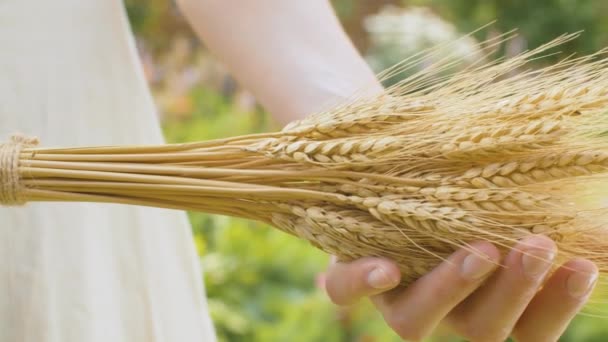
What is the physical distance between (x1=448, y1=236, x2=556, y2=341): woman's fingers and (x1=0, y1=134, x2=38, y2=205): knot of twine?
34 cm

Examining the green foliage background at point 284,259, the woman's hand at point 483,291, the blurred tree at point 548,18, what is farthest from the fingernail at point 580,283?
the blurred tree at point 548,18

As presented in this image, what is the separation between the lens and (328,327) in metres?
1.83

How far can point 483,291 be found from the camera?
593mm

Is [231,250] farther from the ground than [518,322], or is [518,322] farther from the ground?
[231,250]

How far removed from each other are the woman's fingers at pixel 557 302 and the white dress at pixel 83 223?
0.33m

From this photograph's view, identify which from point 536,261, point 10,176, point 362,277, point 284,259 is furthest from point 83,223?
point 284,259

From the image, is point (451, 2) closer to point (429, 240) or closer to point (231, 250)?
point (231, 250)

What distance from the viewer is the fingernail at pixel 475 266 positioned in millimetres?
531

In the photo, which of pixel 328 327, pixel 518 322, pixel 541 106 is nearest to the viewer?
pixel 541 106

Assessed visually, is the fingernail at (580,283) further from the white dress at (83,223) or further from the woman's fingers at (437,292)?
the white dress at (83,223)

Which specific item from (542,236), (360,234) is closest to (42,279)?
(360,234)

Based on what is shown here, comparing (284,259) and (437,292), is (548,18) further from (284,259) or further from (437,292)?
(437,292)

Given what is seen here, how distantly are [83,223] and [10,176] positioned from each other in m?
0.16

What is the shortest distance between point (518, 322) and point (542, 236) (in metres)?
0.14
